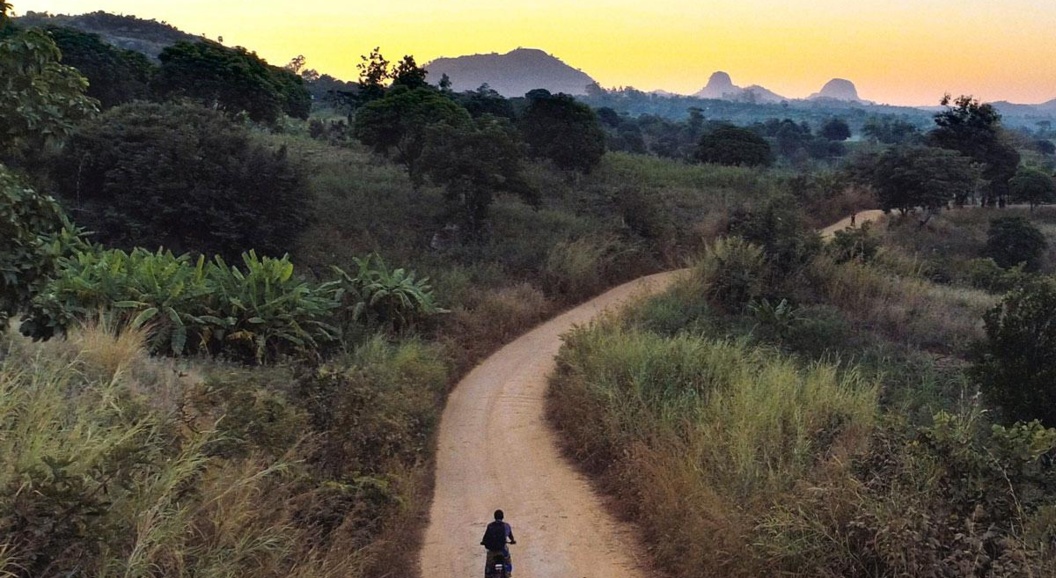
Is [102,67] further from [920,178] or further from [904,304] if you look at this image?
[920,178]

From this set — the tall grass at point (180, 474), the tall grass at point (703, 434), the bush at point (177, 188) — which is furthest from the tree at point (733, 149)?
the tall grass at point (180, 474)

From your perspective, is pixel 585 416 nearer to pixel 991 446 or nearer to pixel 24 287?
pixel 991 446

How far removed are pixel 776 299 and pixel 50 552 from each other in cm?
1473

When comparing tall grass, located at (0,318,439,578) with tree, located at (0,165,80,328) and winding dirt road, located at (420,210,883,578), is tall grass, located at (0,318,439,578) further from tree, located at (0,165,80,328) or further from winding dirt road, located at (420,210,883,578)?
tree, located at (0,165,80,328)

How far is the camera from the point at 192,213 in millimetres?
18156

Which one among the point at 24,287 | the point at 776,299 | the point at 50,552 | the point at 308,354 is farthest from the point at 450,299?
the point at 50,552

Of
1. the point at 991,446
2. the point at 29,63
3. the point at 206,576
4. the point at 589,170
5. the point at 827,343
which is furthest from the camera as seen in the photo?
the point at 589,170

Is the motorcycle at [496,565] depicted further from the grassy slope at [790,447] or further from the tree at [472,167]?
the tree at [472,167]

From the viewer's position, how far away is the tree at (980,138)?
43062 mm

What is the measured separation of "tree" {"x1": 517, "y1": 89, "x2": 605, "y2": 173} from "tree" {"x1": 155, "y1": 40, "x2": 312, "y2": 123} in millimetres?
13545

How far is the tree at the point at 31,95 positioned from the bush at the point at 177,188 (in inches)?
560

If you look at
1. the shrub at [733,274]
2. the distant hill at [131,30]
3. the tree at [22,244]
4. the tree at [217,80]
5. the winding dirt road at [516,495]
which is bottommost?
the winding dirt road at [516,495]

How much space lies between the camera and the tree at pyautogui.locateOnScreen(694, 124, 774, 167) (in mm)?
48250

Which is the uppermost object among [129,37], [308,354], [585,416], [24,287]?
[129,37]
